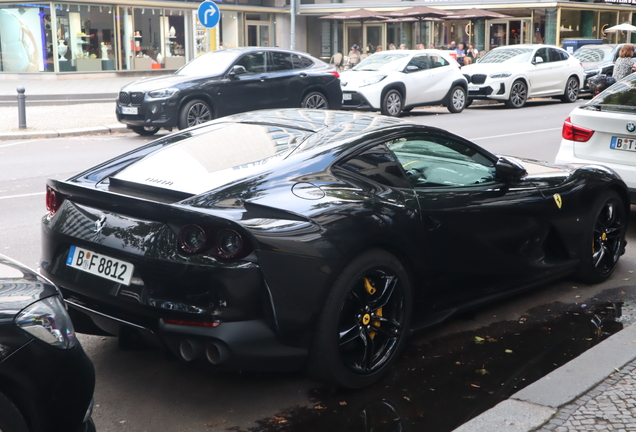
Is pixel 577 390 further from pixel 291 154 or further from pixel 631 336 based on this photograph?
pixel 291 154

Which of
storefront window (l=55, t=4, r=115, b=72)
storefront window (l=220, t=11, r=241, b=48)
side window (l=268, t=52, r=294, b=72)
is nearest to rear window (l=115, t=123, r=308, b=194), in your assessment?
side window (l=268, t=52, r=294, b=72)

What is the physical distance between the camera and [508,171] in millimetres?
4832

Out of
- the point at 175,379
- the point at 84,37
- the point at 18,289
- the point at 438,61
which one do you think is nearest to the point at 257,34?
the point at 84,37

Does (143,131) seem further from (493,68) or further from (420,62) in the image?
(493,68)

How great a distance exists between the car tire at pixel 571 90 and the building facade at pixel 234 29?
11.0m

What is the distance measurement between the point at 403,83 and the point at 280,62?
417 cm

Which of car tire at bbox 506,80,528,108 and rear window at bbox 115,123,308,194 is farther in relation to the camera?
car tire at bbox 506,80,528,108

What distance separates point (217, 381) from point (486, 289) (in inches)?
70.6

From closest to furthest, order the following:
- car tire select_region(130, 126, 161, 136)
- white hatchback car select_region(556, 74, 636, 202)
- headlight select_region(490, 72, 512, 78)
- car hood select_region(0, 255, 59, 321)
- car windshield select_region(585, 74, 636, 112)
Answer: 1. car hood select_region(0, 255, 59, 321)
2. white hatchback car select_region(556, 74, 636, 202)
3. car windshield select_region(585, 74, 636, 112)
4. car tire select_region(130, 126, 161, 136)
5. headlight select_region(490, 72, 512, 78)

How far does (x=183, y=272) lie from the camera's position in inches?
136

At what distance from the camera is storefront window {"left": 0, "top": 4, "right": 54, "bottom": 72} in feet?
97.3

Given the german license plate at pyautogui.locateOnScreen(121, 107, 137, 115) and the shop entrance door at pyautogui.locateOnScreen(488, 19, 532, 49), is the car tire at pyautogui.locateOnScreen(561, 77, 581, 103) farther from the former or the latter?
the shop entrance door at pyautogui.locateOnScreen(488, 19, 532, 49)

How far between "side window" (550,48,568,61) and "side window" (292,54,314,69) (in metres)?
9.91

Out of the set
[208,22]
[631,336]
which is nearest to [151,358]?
[631,336]
